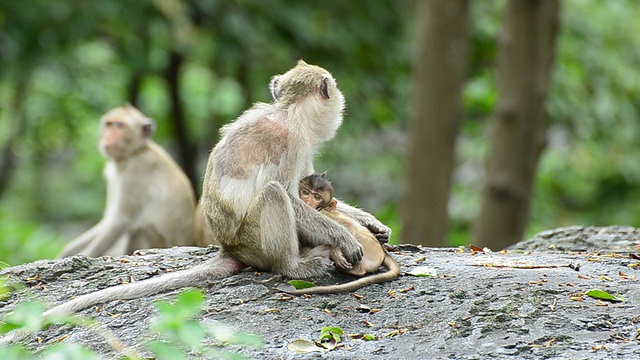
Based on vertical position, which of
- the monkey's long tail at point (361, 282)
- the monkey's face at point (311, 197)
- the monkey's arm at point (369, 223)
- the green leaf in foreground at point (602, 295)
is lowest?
the monkey's long tail at point (361, 282)

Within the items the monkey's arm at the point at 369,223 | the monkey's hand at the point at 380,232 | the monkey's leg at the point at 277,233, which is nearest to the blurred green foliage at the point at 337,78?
the monkey's arm at the point at 369,223

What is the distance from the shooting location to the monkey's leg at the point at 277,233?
4.84 m

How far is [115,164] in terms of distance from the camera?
30.8 feet

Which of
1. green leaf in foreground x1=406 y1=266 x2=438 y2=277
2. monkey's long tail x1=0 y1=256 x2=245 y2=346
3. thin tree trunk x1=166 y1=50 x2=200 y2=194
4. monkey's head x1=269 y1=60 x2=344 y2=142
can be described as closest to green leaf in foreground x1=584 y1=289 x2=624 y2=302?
green leaf in foreground x1=406 y1=266 x2=438 y2=277

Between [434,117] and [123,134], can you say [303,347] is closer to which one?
[434,117]

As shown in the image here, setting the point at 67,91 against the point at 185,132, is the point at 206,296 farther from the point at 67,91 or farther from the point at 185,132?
the point at 185,132

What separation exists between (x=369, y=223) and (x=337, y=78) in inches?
240

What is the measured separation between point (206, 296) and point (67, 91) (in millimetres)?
7282

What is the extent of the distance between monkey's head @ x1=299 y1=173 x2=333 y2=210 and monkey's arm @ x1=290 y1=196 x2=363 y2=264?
23 centimetres

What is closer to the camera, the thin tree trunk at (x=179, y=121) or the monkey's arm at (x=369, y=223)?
the monkey's arm at (x=369, y=223)

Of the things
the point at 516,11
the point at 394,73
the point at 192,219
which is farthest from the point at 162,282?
the point at 394,73

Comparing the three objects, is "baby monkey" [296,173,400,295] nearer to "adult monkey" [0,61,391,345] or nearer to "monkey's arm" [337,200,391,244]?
"adult monkey" [0,61,391,345]

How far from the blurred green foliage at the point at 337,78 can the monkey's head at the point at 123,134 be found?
1260 mm

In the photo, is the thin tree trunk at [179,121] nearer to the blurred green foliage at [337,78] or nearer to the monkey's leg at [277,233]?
the blurred green foliage at [337,78]
